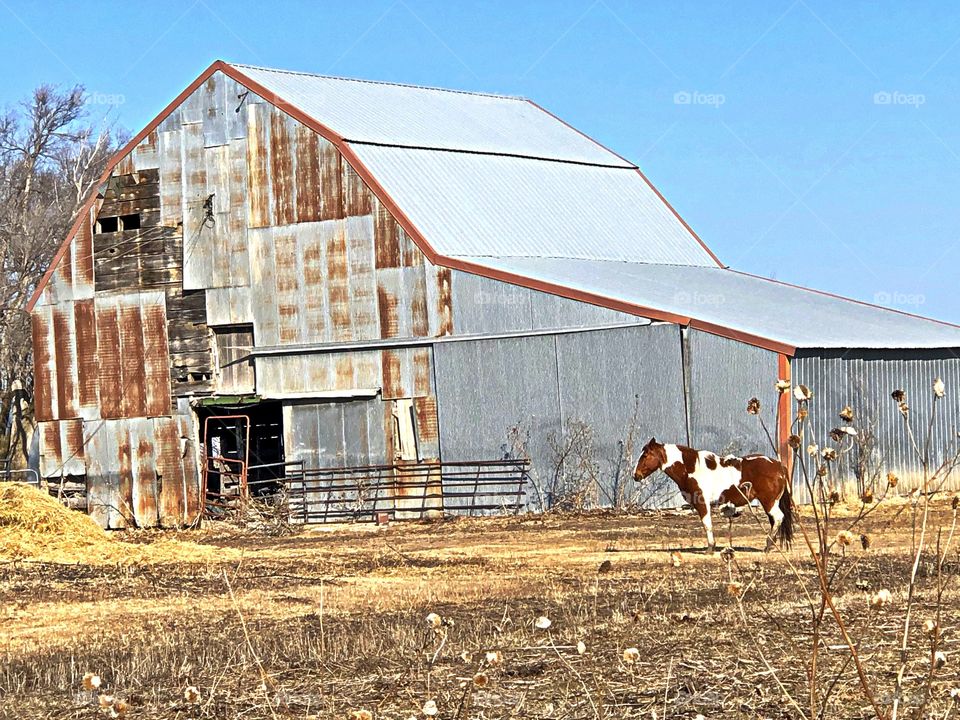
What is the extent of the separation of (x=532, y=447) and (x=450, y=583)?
10634mm

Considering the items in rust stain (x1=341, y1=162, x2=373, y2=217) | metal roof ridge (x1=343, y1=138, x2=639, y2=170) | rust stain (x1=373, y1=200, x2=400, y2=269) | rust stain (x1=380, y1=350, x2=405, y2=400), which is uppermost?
metal roof ridge (x1=343, y1=138, x2=639, y2=170)

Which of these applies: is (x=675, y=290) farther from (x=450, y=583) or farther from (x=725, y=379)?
(x=450, y=583)

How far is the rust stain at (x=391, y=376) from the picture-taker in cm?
2775

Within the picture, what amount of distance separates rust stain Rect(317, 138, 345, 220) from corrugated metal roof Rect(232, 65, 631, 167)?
0.48 metres

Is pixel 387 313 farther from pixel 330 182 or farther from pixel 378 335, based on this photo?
pixel 330 182

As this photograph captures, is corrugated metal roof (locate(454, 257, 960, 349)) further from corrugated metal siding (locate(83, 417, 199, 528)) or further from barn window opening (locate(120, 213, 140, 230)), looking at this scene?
barn window opening (locate(120, 213, 140, 230))

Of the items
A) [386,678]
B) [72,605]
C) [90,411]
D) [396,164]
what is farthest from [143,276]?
[386,678]

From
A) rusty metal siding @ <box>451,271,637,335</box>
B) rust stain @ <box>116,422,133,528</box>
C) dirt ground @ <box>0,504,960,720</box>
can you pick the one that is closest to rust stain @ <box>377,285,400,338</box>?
rusty metal siding @ <box>451,271,637,335</box>

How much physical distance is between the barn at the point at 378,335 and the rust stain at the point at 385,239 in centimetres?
5

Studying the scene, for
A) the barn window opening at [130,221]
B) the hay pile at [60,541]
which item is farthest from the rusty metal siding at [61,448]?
the hay pile at [60,541]

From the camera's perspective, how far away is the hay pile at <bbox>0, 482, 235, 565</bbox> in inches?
844

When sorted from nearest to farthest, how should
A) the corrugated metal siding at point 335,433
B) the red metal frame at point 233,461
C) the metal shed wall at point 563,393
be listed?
the metal shed wall at point 563,393
the corrugated metal siding at point 335,433
the red metal frame at point 233,461

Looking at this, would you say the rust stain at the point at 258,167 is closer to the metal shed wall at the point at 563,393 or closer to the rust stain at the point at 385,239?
the rust stain at the point at 385,239

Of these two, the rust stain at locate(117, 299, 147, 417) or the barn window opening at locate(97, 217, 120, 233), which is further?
the barn window opening at locate(97, 217, 120, 233)
